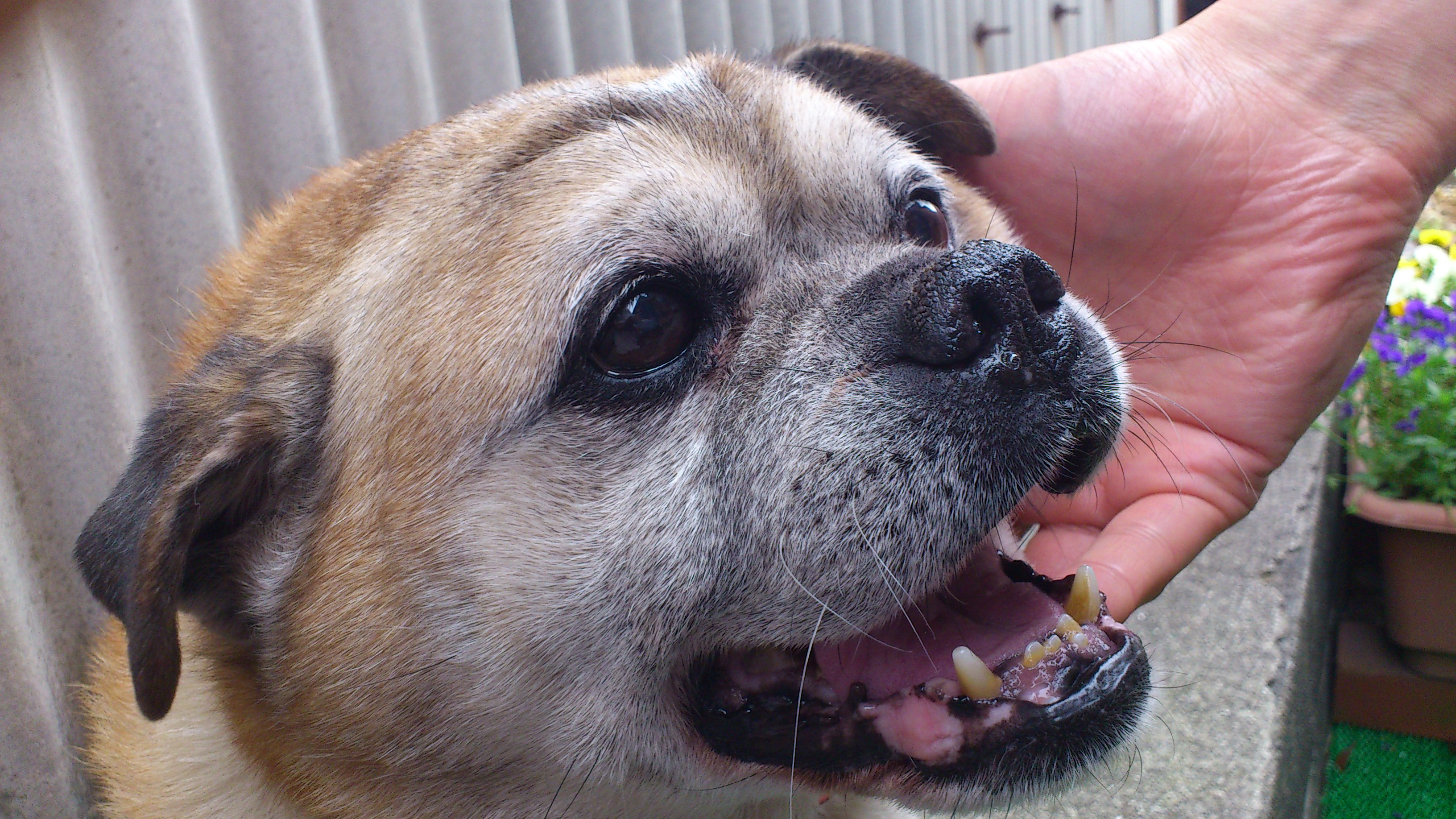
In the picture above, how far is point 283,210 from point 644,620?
1.51 m

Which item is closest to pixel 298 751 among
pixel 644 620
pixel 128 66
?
pixel 644 620

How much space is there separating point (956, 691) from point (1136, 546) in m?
1.08

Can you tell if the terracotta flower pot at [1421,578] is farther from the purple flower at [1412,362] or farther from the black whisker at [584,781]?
the black whisker at [584,781]

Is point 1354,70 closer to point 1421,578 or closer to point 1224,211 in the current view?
point 1224,211

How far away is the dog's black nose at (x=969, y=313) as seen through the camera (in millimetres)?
1618

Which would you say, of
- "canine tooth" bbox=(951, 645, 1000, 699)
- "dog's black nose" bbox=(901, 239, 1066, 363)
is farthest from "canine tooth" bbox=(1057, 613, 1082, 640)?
"dog's black nose" bbox=(901, 239, 1066, 363)

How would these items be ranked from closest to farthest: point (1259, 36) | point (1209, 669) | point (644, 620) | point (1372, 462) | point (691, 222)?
1. point (644, 620)
2. point (691, 222)
3. point (1259, 36)
4. point (1209, 669)
5. point (1372, 462)

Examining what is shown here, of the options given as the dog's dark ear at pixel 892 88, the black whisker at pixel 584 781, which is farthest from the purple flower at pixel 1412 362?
the black whisker at pixel 584 781

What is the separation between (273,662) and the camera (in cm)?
184

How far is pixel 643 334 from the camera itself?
1745mm

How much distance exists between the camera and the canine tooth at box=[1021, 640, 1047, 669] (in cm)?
167

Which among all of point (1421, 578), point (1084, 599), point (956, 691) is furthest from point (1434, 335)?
point (956, 691)

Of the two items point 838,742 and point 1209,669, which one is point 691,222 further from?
point 1209,669

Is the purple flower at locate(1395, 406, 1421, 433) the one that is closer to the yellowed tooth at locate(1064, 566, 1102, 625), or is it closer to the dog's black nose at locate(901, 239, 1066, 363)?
the yellowed tooth at locate(1064, 566, 1102, 625)
